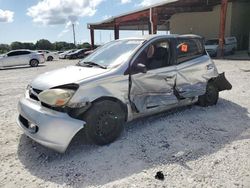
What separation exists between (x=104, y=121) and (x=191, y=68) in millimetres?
2350

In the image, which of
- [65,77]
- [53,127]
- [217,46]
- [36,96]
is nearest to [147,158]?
[53,127]

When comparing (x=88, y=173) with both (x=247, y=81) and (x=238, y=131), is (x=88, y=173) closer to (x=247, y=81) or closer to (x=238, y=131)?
(x=238, y=131)

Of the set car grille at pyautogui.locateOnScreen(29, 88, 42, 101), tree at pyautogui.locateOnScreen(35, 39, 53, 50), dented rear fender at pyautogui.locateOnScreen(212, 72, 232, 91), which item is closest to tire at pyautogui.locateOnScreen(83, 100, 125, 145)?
car grille at pyautogui.locateOnScreen(29, 88, 42, 101)

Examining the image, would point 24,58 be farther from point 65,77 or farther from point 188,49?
point 65,77

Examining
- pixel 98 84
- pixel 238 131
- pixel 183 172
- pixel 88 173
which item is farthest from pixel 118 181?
pixel 238 131

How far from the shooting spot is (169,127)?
483cm

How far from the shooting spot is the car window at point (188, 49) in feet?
17.2

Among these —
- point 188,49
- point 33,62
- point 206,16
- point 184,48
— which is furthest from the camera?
point 206,16

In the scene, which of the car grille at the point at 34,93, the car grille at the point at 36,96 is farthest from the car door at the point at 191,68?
the car grille at the point at 34,93

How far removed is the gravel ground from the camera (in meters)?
3.20

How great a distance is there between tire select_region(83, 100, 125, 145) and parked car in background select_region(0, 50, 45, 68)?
18.4 meters

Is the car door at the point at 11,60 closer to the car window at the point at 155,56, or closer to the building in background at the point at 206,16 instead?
the building in background at the point at 206,16

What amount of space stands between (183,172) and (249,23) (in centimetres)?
2782

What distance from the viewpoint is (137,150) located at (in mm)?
3955
